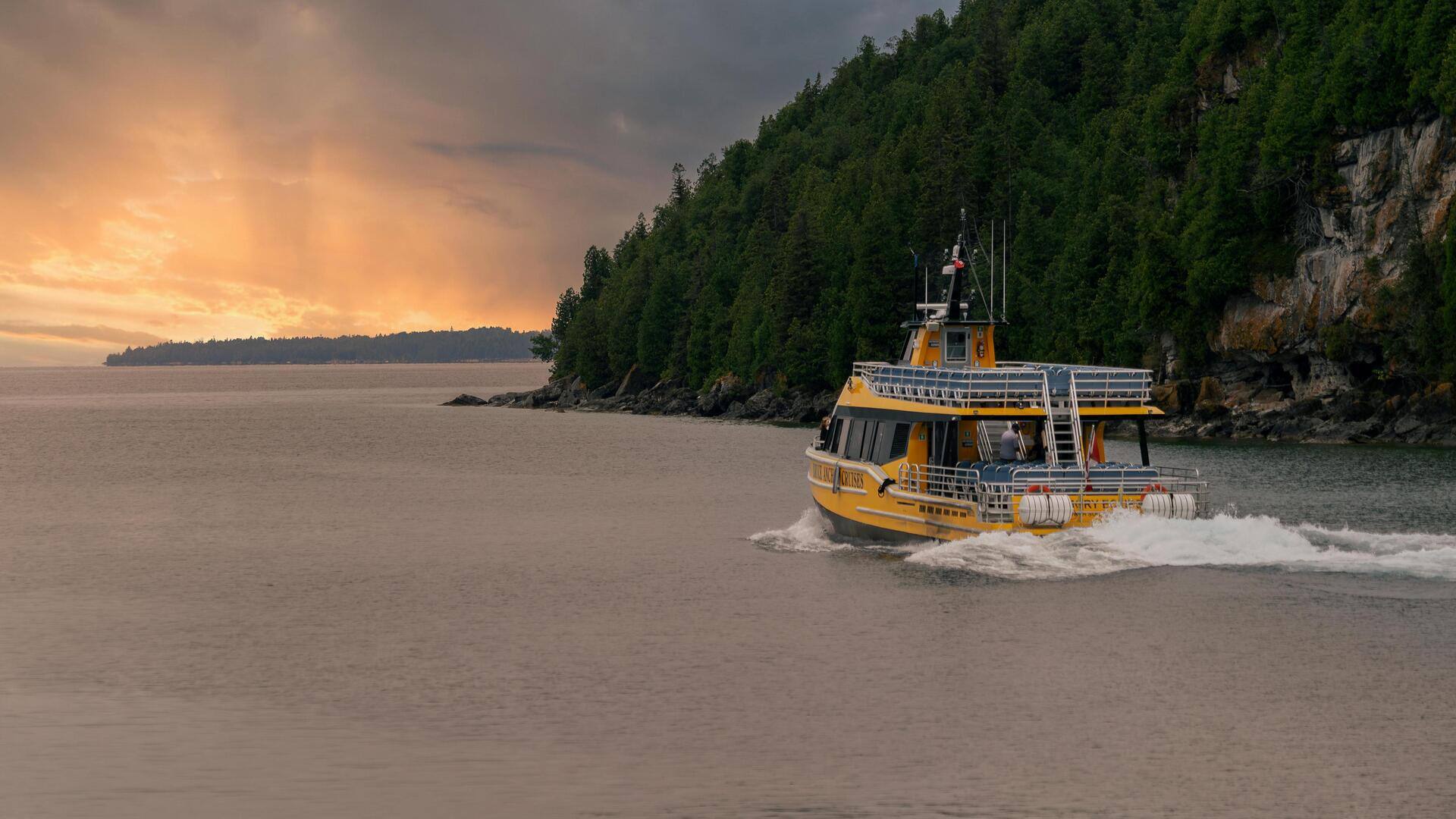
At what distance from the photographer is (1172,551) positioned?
3428 cm

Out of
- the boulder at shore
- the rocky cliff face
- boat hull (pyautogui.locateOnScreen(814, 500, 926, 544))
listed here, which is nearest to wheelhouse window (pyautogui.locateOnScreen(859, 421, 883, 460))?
boat hull (pyautogui.locateOnScreen(814, 500, 926, 544))

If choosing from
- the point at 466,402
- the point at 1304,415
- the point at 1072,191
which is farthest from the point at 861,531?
the point at 466,402

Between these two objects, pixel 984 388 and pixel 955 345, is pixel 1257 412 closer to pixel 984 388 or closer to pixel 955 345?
pixel 955 345

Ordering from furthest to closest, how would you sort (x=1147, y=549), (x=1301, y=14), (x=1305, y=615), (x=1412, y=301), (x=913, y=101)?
1. (x=913, y=101)
2. (x=1301, y=14)
3. (x=1412, y=301)
4. (x=1147, y=549)
5. (x=1305, y=615)

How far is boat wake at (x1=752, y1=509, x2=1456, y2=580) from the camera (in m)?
33.5

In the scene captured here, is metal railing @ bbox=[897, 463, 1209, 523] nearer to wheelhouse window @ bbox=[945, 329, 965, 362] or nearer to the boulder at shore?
wheelhouse window @ bbox=[945, 329, 965, 362]

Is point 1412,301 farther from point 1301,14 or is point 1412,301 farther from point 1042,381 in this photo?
point 1042,381

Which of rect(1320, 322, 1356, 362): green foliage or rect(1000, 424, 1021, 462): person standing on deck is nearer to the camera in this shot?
rect(1000, 424, 1021, 462): person standing on deck

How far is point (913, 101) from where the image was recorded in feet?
581

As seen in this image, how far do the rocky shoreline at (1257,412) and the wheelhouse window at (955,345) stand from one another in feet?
163

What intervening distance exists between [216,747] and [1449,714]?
63.6 ft

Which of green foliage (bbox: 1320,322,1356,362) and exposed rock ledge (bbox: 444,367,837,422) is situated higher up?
green foliage (bbox: 1320,322,1356,362)

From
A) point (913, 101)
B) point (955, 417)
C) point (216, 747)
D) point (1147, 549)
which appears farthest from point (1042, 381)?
point (913, 101)

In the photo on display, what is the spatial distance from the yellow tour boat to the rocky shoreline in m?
51.1
